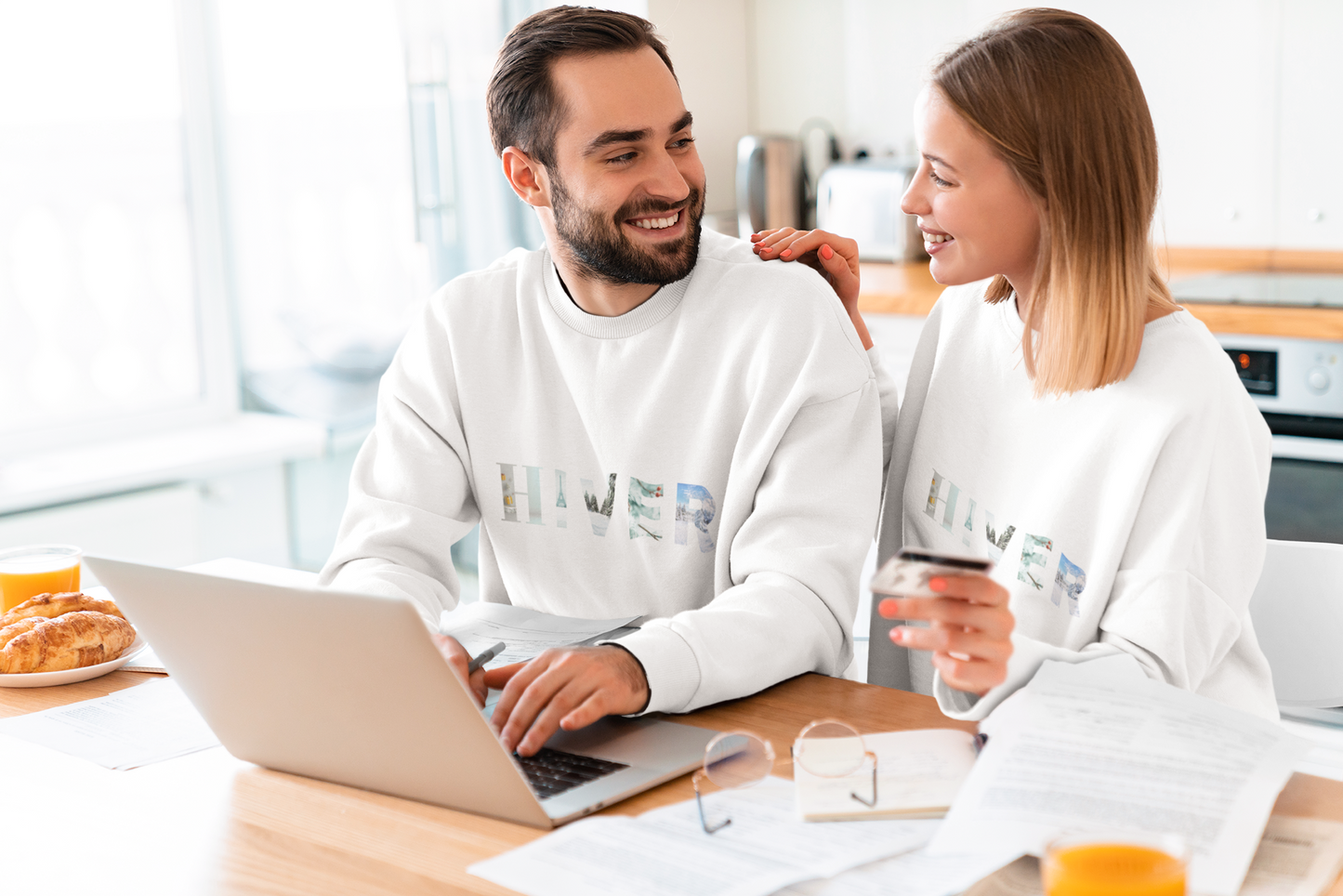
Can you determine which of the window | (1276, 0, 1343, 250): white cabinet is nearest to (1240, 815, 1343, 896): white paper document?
(1276, 0, 1343, 250): white cabinet

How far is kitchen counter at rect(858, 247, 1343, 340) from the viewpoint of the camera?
7.72 feet

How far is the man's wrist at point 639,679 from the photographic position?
109cm

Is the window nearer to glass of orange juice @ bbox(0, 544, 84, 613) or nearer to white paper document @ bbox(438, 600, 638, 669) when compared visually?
glass of orange juice @ bbox(0, 544, 84, 613)

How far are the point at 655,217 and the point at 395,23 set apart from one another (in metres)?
2.15

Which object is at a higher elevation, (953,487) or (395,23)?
(395,23)

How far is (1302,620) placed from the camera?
136 centimetres

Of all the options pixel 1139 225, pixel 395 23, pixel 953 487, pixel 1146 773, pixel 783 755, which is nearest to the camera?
pixel 1146 773

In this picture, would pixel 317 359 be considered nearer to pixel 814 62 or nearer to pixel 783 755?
pixel 814 62

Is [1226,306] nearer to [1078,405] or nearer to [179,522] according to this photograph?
[1078,405]

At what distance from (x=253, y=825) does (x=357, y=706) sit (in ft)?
0.41

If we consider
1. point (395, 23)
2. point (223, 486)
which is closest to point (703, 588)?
point (223, 486)

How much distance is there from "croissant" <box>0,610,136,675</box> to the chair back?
122cm

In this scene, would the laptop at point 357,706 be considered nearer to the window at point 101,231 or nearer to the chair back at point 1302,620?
the chair back at point 1302,620

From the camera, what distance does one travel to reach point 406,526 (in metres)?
1.46
